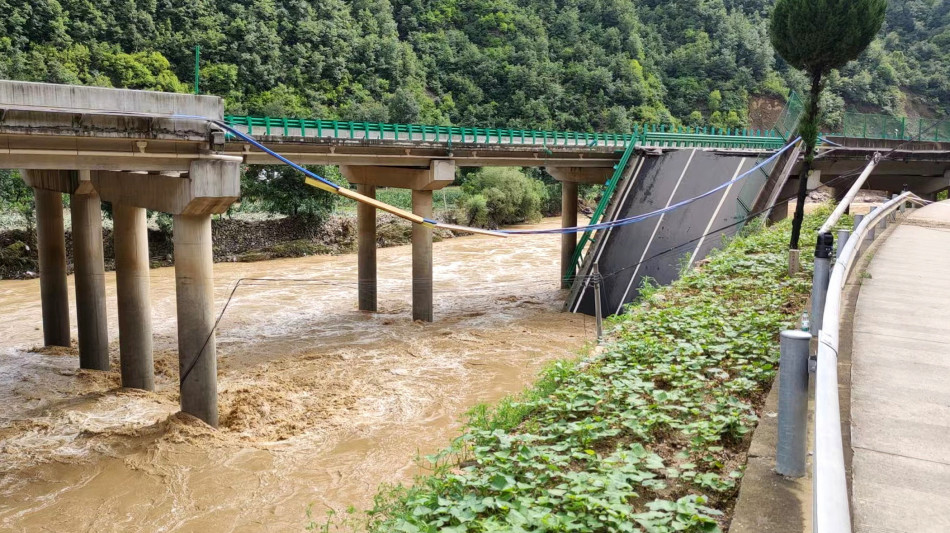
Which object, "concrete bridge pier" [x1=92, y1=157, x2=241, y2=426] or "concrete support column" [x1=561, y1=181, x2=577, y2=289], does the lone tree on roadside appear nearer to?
"concrete bridge pier" [x1=92, y1=157, x2=241, y2=426]

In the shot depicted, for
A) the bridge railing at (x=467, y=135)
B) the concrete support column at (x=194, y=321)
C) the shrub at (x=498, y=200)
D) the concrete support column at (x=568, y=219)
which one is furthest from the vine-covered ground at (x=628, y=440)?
the shrub at (x=498, y=200)

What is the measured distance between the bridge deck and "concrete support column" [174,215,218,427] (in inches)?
429

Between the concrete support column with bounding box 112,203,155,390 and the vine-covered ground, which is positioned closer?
the vine-covered ground

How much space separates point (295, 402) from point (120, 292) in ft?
14.9

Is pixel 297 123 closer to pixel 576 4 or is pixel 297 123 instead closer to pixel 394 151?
pixel 394 151

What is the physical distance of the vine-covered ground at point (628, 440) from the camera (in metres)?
4.55

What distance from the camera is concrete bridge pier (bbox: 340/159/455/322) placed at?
23.4 m

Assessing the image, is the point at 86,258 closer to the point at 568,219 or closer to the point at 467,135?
the point at 467,135

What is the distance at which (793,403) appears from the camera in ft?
12.5

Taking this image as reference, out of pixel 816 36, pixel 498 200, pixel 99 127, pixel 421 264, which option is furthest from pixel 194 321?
pixel 498 200

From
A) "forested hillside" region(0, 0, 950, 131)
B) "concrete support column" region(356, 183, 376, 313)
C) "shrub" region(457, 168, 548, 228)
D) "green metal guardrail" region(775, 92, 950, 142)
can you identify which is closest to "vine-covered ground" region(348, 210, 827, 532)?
"concrete support column" region(356, 183, 376, 313)

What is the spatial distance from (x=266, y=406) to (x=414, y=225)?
9896mm

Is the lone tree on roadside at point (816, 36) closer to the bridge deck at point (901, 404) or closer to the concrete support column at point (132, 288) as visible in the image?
the bridge deck at point (901, 404)

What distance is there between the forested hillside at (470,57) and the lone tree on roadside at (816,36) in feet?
137
